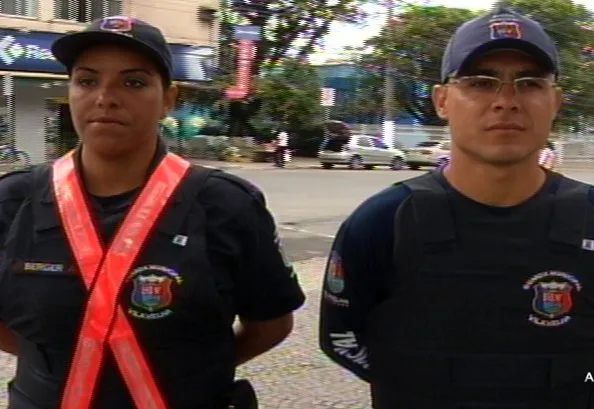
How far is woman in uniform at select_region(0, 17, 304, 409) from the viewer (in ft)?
6.36

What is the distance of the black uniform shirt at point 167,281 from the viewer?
1.96 m

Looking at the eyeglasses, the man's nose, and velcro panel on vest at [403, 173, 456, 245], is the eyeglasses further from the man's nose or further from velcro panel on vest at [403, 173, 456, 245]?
velcro panel on vest at [403, 173, 456, 245]

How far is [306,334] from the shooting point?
614 centimetres

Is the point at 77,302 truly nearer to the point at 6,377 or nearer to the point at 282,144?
the point at 6,377

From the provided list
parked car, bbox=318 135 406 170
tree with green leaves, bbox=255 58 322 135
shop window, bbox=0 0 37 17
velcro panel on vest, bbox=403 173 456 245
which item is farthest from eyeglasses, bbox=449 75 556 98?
tree with green leaves, bbox=255 58 322 135

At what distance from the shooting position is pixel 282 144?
28281 mm

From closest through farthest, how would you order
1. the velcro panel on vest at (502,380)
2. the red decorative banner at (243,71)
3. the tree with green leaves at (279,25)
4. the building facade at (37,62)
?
the velcro panel on vest at (502,380)
the building facade at (37,62)
the red decorative banner at (243,71)
the tree with green leaves at (279,25)

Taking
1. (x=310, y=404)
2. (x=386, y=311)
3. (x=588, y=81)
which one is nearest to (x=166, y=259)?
(x=386, y=311)

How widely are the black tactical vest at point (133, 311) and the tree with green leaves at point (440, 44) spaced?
1394 inches

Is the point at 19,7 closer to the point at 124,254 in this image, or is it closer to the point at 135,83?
the point at 135,83

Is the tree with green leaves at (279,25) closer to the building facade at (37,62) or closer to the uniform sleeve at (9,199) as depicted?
the building facade at (37,62)

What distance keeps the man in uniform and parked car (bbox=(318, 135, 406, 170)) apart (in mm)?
26635

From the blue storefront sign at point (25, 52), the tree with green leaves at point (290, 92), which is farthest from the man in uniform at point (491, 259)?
the tree with green leaves at point (290, 92)

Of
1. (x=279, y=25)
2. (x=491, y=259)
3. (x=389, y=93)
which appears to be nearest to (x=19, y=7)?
(x=279, y=25)
